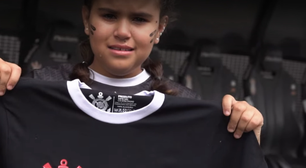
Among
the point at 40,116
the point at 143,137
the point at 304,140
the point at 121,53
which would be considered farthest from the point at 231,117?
the point at 304,140

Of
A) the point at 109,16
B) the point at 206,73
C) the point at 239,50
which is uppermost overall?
the point at 109,16

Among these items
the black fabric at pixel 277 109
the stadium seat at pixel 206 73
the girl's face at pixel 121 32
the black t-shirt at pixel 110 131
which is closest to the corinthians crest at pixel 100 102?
the black t-shirt at pixel 110 131

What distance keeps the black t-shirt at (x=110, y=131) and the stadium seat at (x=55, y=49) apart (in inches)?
55.1

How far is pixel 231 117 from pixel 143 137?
0.30 metres

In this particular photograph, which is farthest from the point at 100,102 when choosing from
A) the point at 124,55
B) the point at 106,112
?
the point at 124,55

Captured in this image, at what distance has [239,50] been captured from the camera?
3500 mm

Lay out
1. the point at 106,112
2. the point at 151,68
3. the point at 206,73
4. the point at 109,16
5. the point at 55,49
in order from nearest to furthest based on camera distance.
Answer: the point at 106,112, the point at 109,16, the point at 151,68, the point at 55,49, the point at 206,73

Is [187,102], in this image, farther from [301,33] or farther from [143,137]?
[301,33]

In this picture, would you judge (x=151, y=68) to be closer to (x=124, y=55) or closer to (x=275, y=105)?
(x=124, y=55)

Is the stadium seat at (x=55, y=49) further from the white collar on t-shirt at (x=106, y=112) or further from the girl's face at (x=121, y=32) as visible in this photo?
the white collar on t-shirt at (x=106, y=112)

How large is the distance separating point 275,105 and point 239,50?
490mm

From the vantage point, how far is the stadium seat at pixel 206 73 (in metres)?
3.25

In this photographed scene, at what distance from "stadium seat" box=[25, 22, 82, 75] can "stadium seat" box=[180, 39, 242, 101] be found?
787 mm

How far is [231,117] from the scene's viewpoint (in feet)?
5.01
